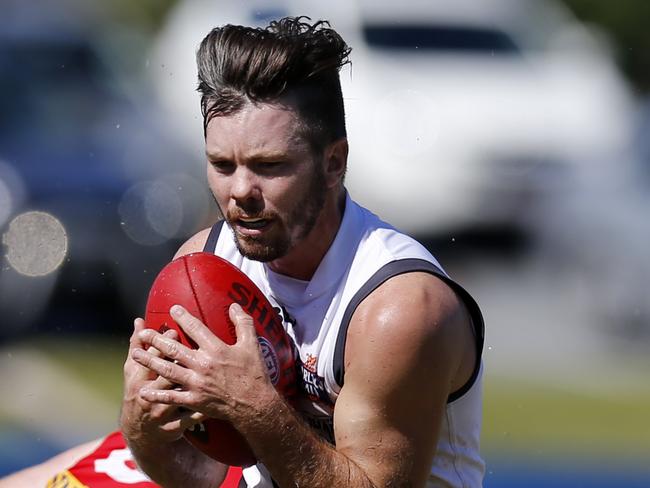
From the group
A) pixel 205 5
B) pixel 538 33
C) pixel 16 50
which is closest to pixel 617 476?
pixel 538 33

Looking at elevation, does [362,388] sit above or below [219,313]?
below

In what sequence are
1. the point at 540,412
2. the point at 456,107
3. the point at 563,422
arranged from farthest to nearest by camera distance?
the point at 456,107 < the point at 540,412 < the point at 563,422

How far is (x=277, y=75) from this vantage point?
281 centimetres

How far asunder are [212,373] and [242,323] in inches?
6.3

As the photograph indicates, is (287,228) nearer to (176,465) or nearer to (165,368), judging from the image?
(165,368)

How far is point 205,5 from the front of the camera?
8.66 metres

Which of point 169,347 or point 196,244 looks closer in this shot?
point 169,347

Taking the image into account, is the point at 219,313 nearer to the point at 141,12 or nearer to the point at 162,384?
the point at 162,384

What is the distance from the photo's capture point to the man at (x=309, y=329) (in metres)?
2.58

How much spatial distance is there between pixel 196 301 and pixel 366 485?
587 millimetres

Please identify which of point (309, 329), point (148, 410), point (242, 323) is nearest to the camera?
point (242, 323)

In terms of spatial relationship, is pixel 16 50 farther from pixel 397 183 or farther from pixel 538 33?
pixel 538 33

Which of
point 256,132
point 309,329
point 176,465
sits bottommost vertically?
point 176,465

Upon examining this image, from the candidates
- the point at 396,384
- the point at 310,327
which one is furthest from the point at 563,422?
the point at 396,384
